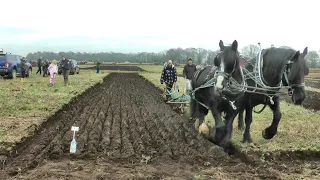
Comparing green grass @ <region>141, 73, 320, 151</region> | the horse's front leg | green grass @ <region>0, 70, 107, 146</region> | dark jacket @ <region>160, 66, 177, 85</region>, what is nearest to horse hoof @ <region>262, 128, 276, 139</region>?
green grass @ <region>141, 73, 320, 151</region>

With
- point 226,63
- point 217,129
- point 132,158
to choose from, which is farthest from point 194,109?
point 132,158

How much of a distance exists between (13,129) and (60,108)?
413 centimetres

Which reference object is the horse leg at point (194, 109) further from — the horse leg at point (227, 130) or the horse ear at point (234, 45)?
the horse ear at point (234, 45)

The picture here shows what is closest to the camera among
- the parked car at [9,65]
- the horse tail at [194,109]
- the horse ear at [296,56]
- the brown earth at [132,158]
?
the brown earth at [132,158]

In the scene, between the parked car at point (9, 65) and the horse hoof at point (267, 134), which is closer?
the horse hoof at point (267, 134)

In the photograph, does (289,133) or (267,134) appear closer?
(267,134)

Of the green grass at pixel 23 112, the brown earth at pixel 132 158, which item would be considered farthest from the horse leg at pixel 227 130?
the green grass at pixel 23 112

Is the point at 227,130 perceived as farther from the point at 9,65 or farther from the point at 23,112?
the point at 9,65

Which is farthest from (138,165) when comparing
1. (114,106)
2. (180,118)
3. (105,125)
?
(114,106)

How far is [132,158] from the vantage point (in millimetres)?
6852

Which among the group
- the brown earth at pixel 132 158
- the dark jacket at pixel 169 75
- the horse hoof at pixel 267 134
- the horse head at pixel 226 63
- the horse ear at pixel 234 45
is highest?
the horse ear at pixel 234 45

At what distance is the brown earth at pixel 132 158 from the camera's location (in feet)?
19.3

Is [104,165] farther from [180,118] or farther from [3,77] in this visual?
[3,77]

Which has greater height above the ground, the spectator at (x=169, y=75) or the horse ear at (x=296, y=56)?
the horse ear at (x=296, y=56)
